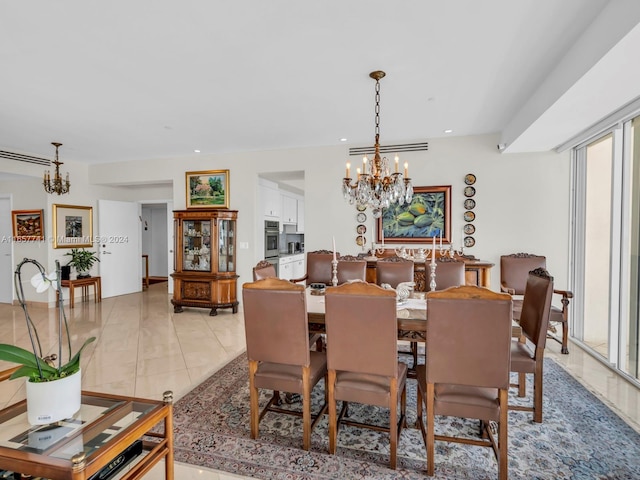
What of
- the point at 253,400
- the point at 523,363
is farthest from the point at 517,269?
the point at 253,400

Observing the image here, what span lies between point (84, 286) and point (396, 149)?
6080mm

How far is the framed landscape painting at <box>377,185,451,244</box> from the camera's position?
469 cm

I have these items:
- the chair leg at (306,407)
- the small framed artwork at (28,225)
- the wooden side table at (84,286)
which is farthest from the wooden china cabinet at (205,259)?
the chair leg at (306,407)

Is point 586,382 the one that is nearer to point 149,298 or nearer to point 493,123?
point 493,123

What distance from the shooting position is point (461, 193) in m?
4.65

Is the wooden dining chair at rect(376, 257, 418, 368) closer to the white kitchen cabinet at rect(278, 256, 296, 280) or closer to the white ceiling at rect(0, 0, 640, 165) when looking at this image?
the white ceiling at rect(0, 0, 640, 165)

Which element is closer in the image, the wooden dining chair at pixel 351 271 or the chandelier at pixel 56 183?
the wooden dining chair at pixel 351 271

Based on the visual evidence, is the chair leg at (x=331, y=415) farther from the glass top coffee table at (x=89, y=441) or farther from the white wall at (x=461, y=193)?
the white wall at (x=461, y=193)

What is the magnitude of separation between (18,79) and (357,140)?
3698mm

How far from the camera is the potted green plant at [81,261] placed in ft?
19.9

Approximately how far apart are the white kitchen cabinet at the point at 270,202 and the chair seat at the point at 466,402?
182 inches

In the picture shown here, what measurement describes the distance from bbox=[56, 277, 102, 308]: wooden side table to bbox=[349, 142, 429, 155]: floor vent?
206 inches

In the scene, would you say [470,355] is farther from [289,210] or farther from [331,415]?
[289,210]

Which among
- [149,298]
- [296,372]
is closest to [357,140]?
[296,372]
